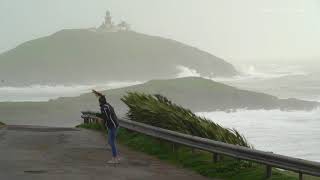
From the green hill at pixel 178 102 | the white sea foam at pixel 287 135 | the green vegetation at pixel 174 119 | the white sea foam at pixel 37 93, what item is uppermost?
the white sea foam at pixel 37 93

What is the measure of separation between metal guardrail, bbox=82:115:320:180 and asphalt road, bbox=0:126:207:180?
0.69m

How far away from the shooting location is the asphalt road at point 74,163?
13281 millimetres

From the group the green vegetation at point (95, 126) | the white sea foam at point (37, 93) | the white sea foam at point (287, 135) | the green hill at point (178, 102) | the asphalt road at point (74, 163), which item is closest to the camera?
the asphalt road at point (74, 163)

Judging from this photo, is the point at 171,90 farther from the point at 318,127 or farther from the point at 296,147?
the point at 296,147

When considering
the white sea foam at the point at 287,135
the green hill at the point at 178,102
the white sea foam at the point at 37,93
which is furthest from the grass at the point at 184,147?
the white sea foam at the point at 37,93

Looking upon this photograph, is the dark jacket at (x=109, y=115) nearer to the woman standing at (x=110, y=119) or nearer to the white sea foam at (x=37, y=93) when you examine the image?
the woman standing at (x=110, y=119)

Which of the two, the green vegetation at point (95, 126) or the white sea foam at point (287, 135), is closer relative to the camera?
the green vegetation at point (95, 126)

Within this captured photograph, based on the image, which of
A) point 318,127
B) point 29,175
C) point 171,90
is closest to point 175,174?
point 29,175

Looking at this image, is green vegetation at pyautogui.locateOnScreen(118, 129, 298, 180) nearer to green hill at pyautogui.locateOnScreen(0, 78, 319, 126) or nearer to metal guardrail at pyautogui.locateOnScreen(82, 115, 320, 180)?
metal guardrail at pyautogui.locateOnScreen(82, 115, 320, 180)

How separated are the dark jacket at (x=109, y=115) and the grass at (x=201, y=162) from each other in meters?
1.50

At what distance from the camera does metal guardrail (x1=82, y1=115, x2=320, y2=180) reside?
1135cm

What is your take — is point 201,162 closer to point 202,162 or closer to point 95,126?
point 202,162

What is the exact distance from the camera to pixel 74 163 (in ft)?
49.8

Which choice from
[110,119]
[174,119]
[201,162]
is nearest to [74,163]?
[110,119]
